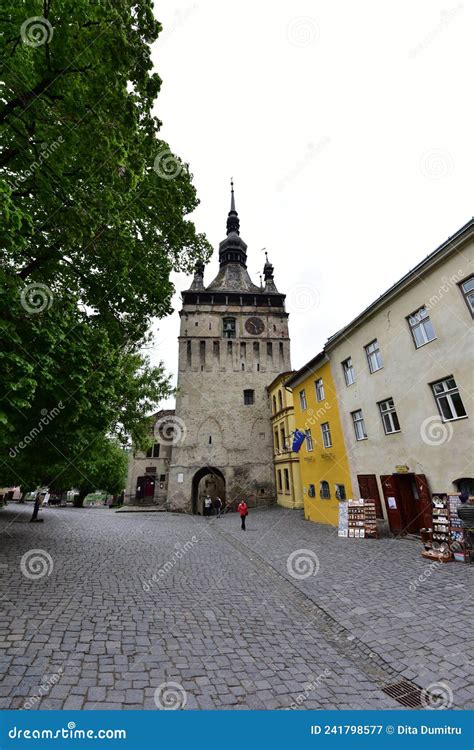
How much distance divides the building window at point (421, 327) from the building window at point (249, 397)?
21.3m

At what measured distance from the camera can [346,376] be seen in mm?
16875

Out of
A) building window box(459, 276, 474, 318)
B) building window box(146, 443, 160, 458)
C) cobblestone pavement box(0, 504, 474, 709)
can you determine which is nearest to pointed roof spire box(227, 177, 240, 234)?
building window box(146, 443, 160, 458)

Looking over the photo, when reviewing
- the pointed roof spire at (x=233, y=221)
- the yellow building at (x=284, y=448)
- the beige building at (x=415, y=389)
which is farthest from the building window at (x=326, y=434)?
the pointed roof spire at (x=233, y=221)

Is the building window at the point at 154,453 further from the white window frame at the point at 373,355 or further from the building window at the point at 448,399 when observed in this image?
the building window at the point at 448,399

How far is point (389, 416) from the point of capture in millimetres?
13648

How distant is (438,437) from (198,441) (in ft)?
74.6

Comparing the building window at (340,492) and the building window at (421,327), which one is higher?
the building window at (421,327)

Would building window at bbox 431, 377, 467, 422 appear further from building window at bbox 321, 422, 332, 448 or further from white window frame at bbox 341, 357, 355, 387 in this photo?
building window at bbox 321, 422, 332, 448

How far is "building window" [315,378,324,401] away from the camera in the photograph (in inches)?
752

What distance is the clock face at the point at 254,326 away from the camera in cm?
3531

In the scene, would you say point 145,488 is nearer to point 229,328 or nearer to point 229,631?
point 229,328

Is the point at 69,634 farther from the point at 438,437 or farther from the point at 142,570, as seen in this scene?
the point at 438,437

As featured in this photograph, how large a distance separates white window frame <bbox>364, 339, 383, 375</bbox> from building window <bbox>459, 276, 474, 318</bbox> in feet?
13.9

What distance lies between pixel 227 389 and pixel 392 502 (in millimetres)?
21439
